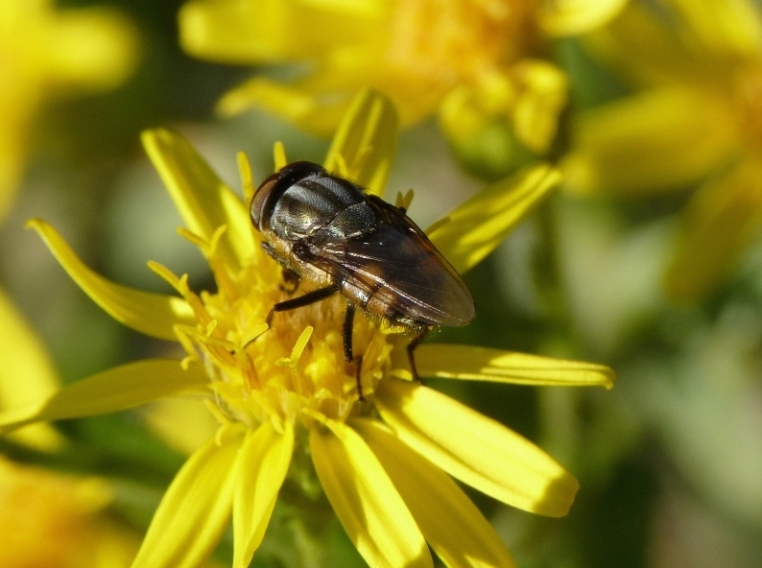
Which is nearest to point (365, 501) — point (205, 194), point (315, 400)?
point (315, 400)

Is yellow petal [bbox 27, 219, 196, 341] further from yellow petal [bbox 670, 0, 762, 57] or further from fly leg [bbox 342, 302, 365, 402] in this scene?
yellow petal [bbox 670, 0, 762, 57]

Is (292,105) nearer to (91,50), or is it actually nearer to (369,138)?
(369,138)

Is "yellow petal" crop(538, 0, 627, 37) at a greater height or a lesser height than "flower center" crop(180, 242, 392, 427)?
greater

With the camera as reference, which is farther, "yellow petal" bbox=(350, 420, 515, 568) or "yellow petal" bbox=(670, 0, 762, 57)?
"yellow petal" bbox=(670, 0, 762, 57)

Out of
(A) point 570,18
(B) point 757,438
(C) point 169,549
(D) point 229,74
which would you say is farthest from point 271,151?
(C) point 169,549

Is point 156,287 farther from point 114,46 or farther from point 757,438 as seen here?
point 757,438

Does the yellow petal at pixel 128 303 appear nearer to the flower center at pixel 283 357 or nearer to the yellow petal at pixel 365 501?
the flower center at pixel 283 357

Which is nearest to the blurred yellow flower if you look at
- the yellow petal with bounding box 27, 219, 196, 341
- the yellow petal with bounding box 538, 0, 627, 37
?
the yellow petal with bounding box 27, 219, 196, 341
